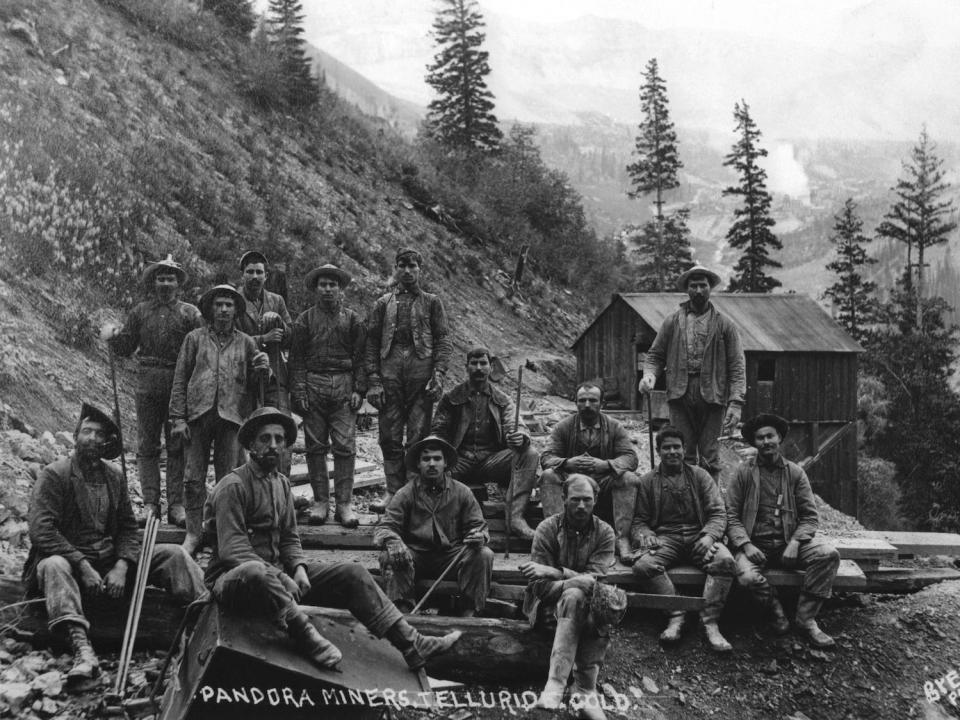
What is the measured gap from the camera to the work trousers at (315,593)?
466cm

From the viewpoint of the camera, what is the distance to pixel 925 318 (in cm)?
4241

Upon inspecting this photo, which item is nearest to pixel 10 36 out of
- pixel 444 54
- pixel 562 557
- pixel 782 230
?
pixel 562 557

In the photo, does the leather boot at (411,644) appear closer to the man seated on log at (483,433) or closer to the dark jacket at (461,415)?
the man seated on log at (483,433)

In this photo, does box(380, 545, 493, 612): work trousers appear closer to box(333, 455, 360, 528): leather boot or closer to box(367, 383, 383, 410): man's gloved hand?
box(333, 455, 360, 528): leather boot

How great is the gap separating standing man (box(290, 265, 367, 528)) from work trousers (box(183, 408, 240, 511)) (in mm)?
841

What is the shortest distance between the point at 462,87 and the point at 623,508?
3761cm

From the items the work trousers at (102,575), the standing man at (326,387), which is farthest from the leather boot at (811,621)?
the work trousers at (102,575)

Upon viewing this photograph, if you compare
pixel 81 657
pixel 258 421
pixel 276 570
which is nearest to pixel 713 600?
pixel 276 570

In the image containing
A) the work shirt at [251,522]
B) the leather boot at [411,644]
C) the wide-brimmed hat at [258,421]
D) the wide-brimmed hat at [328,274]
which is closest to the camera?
the leather boot at [411,644]

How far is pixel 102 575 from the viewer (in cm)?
582

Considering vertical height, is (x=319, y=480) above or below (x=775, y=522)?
above

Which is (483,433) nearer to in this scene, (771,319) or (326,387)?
(326,387)

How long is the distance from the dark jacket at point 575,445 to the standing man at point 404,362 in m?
1.30

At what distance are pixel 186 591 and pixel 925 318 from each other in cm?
4523
